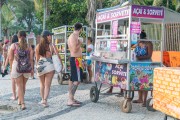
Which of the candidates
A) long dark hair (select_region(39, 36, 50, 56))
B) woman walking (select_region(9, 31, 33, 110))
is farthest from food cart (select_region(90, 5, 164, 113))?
woman walking (select_region(9, 31, 33, 110))

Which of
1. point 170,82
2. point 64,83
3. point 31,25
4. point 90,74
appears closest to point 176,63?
point 90,74

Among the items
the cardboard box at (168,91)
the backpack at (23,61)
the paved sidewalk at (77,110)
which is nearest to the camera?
the cardboard box at (168,91)

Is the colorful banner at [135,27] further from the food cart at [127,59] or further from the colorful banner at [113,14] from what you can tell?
the colorful banner at [113,14]

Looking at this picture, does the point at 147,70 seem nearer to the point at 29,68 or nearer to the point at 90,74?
the point at 29,68

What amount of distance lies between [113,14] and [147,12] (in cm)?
94

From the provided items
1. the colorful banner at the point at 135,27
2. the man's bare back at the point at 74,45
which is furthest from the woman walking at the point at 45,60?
the colorful banner at the point at 135,27

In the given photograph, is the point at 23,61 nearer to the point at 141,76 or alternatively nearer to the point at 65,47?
the point at 141,76

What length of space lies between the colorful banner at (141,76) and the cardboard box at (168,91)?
226 centimetres

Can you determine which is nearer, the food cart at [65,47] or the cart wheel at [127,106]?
the cart wheel at [127,106]

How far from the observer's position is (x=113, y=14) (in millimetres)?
8320

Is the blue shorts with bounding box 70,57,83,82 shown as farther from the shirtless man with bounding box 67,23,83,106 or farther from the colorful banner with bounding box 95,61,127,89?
the colorful banner with bounding box 95,61,127,89

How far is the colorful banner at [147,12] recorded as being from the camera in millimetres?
7547

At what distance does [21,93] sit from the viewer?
26.9 ft

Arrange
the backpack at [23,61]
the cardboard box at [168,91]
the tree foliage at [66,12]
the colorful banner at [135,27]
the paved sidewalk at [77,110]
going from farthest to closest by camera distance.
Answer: the tree foliage at [66,12], the backpack at [23,61], the colorful banner at [135,27], the paved sidewalk at [77,110], the cardboard box at [168,91]
